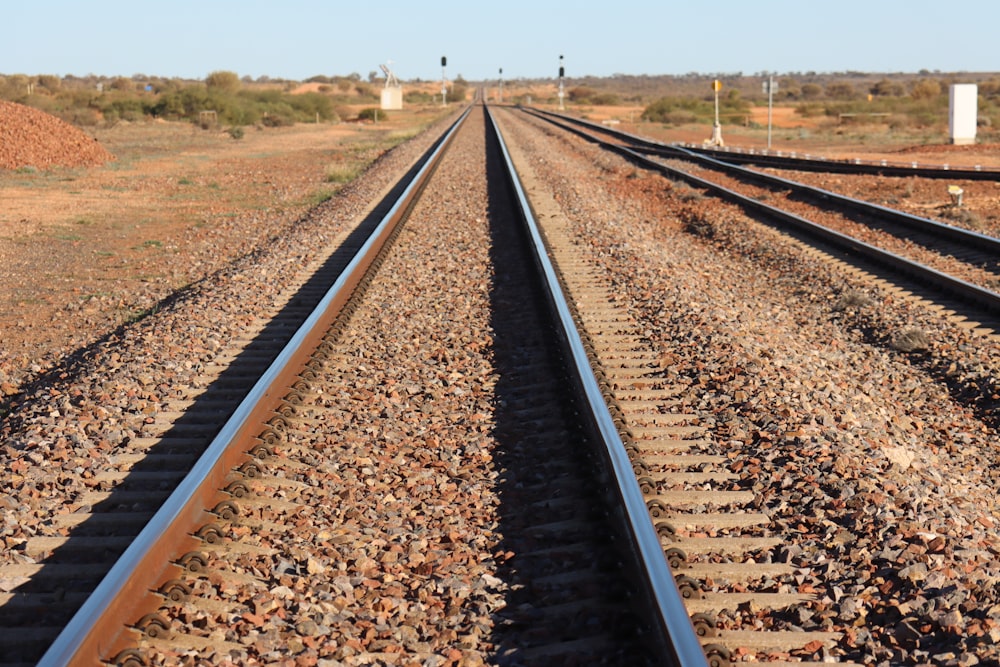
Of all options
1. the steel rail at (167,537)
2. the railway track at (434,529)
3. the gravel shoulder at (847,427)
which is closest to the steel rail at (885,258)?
the gravel shoulder at (847,427)

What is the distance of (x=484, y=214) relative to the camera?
1788cm

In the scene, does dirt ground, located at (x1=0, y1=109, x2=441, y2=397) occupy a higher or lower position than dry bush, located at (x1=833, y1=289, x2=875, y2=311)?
higher

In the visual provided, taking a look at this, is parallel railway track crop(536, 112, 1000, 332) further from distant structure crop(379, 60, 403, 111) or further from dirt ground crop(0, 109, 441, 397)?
distant structure crop(379, 60, 403, 111)

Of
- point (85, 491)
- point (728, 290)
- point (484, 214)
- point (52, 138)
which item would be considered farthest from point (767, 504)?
point (52, 138)

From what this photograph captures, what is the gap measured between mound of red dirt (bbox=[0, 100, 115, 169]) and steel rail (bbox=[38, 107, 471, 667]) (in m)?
26.6

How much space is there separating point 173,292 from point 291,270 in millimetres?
1373

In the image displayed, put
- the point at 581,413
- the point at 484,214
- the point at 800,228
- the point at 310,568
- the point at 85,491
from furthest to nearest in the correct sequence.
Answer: the point at 484,214, the point at 800,228, the point at 581,413, the point at 85,491, the point at 310,568

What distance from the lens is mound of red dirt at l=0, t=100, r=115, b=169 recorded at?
104 feet

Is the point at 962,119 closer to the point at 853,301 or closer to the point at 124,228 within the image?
the point at 124,228

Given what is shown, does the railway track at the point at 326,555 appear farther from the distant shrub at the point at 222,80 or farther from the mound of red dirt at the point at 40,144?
the distant shrub at the point at 222,80

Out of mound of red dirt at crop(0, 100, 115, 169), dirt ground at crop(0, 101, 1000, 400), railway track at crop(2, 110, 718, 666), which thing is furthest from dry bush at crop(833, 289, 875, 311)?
mound of red dirt at crop(0, 100, 115, 169)

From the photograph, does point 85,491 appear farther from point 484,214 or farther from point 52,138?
point 52,138

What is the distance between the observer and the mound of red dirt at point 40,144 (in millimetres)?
31719

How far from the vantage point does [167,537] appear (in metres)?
4.83
